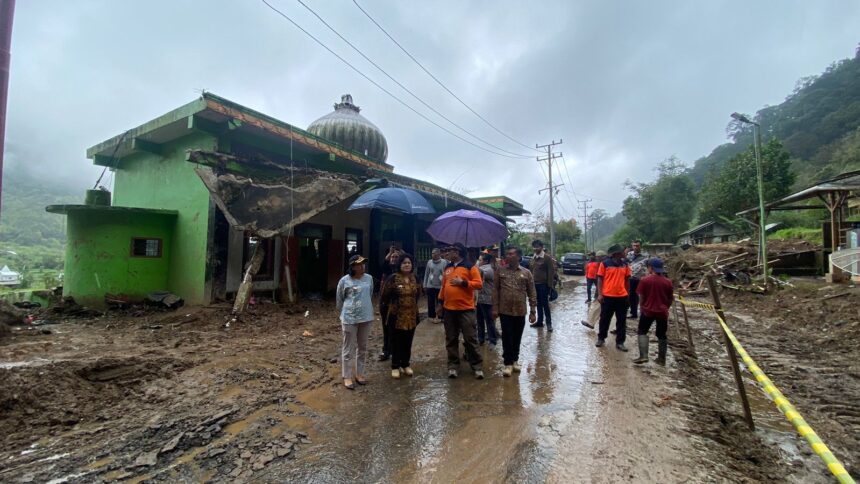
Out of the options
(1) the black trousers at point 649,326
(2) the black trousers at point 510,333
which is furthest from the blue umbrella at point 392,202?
(1) the black trousers at point 649,326

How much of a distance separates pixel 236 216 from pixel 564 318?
7902 millimetres

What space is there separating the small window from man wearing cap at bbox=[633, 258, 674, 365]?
10.4m

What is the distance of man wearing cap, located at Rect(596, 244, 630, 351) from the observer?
19.9 feet

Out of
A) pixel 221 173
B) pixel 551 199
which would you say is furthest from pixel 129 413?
pixel 551 199

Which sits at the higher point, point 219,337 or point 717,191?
point 717,191

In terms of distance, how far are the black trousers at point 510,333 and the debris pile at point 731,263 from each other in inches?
432

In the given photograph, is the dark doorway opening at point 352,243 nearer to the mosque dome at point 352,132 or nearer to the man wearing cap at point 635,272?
the mosque dome at point 352,132

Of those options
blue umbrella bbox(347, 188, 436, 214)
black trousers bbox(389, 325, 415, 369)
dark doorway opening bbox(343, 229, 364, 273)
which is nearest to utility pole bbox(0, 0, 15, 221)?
black trousers bbox(389, 325, 415, 369)

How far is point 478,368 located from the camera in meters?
4.92

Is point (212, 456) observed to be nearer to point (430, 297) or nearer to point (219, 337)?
point (219, 337)

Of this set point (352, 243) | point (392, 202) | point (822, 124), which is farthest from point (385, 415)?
point (822, 124)

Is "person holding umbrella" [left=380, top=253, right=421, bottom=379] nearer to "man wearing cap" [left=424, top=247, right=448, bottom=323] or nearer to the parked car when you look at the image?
"man wearing cap" [left=424, top=247, right=448, bottom=323]

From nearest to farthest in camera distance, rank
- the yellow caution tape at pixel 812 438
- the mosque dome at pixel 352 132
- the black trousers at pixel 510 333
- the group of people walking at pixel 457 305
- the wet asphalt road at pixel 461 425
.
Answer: the yellow caution tape at pixel 812 438 < the wet asphalt road at pixel 461 425 < the group of people walking at pixel 457 305 < the black trousers at pixel 510 333 < the mosque dome at pixel 352 132

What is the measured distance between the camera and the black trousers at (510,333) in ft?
16.4
